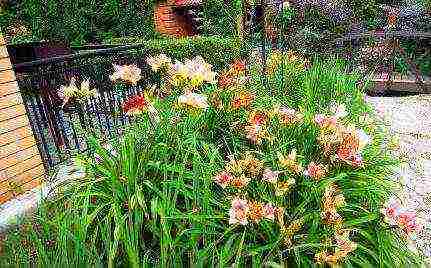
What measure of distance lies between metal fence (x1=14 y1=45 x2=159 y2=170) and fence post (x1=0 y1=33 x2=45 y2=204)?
1.03 ft

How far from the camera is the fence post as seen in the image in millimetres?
3236

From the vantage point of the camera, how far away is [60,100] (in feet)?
14.1

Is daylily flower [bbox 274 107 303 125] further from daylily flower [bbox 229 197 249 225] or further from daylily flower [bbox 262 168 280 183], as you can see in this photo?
daylily flower [bbox 229 197 249 225]

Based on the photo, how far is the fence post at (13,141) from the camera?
3236mm

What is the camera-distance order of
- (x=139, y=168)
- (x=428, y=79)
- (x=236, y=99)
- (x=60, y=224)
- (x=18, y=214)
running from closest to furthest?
(x=60, y=224)
(x=139, y=168)
(x=236, y=99)
(x=18, y=214)
(x=428, y=79)

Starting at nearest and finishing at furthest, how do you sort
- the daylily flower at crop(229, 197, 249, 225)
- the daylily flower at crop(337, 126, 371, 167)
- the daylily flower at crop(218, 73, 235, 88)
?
the daylily flower at crop(229, 197, 249, 225), the daylily flower at crop(337, 126, 371, 167), the daylily flower at crop(218, 73, 235, 88)

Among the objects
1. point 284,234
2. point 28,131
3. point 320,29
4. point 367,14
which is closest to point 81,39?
point 320,29

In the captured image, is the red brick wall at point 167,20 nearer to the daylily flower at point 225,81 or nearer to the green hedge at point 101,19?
the green hedge at point 101,19

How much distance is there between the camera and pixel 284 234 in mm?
2008

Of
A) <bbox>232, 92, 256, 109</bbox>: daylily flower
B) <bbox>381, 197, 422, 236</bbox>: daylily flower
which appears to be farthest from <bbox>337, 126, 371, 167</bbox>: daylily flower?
<bbox>232, 92, 256, 109</bbox>: daylily flower

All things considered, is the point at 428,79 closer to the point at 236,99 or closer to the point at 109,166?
the point at 236,99

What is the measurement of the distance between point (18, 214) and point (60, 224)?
41.0 inches

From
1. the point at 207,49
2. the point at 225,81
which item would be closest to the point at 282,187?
the point at 225,81

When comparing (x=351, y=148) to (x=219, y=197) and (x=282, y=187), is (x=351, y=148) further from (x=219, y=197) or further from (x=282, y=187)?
(x=219, y=197)
